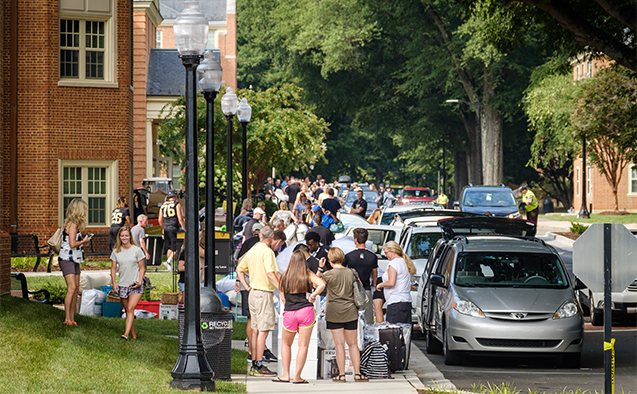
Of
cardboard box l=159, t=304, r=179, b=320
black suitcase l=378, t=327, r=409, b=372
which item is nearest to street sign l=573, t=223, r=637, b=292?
black suitcase l=378, t=327, r=409, b=372

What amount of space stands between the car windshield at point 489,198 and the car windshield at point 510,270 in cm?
1746

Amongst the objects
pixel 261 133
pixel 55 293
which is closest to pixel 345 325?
pixel 55 293

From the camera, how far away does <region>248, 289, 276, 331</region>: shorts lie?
37.0 ft

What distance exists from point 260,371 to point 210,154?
11.9ft

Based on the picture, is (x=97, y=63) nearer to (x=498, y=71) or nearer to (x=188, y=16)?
(x=188, y=16)

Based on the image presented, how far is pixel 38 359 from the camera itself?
9.91 m

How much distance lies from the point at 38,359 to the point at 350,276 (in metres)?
3.73

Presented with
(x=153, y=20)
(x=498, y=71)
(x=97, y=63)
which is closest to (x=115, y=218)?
(x=97, y=63)

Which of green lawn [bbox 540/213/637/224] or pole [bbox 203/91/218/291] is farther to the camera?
green lawn [bbox 540/213/637/224]

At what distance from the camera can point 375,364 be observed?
446 inches

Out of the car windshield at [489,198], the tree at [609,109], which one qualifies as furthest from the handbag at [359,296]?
the tree at [609,109]

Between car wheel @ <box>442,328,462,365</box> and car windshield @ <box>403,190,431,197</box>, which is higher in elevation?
car windshield @ <box>403,190,431,197</box>

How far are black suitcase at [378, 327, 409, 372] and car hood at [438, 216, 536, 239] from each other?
4669mm

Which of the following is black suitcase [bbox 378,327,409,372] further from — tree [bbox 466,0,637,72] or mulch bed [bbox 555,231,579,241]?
mulch bed [bbox 555,231,579,241]
